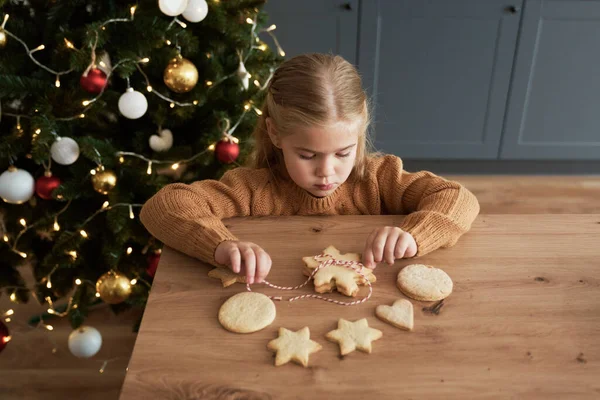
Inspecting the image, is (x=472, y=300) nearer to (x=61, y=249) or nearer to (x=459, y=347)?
(x=459, y=347)

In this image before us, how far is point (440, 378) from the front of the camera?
604 mm

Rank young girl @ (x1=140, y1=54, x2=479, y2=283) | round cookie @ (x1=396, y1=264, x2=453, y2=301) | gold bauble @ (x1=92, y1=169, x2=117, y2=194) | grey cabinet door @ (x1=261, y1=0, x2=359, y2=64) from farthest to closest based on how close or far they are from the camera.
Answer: grey cabinet door @ (x1=261, y1=0, x2=359, y2=64), gold bauble @ (x1=92, y1=169, x2=117, y2=194), young girl @ (x1=140, y1=54, x2=479, y2=283), round cookie @ (x1=396, y1=264, x2=453, y2=301)

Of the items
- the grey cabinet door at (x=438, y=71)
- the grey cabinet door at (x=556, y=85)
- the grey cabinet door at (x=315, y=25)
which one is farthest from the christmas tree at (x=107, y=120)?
the grey cabinet door at (x=556, y=85)

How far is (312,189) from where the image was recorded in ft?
3.51

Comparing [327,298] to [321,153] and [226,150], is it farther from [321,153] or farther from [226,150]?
[226,150]

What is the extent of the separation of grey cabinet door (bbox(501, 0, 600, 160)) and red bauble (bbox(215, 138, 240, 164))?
1775 millimetres

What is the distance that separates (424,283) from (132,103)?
91 centimetres

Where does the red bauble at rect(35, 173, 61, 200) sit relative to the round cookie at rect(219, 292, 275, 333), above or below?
below

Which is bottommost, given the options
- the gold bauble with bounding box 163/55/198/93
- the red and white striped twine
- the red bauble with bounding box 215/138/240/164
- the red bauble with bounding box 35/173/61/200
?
the red bauble with bounding box 35/173/61/200

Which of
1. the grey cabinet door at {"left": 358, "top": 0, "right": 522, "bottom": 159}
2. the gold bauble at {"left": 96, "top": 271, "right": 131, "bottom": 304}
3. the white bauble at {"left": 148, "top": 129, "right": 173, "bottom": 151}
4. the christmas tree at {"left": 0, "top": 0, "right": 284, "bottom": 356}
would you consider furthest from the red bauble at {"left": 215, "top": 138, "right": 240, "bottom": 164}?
the grey cabinet door at {"left": 358, "top": 0, "right": 522, "bottom": 159}

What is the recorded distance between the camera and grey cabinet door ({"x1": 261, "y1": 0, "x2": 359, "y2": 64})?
8.04ft

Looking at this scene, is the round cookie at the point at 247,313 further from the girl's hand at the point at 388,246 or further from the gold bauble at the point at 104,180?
the gold bauble at the point at 104,180

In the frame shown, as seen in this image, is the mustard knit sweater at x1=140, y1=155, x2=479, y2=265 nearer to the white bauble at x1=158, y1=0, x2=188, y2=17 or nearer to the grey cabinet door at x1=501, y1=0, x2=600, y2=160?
the white bauble at x1=158, y1=0, x2=188, y2=17

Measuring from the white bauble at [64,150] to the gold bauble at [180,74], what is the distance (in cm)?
30
